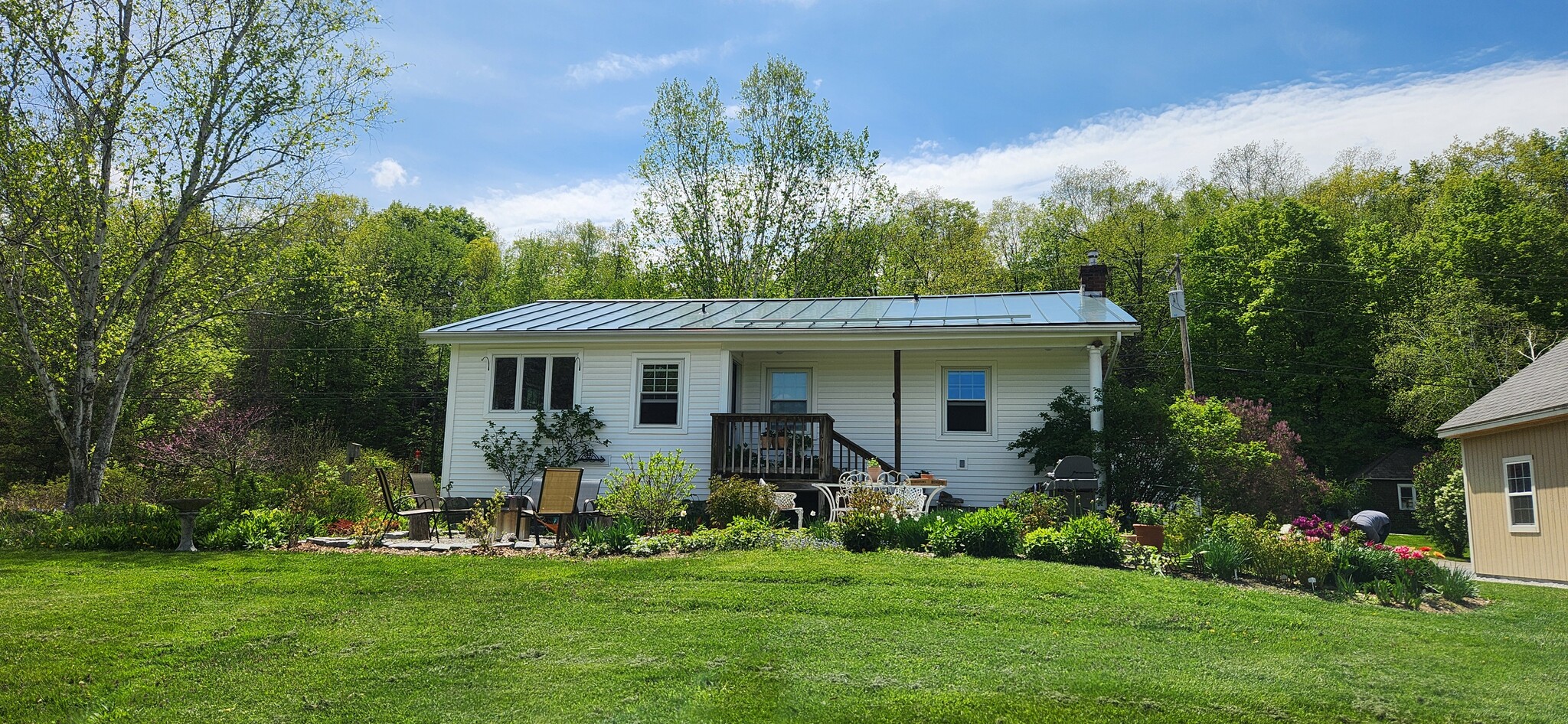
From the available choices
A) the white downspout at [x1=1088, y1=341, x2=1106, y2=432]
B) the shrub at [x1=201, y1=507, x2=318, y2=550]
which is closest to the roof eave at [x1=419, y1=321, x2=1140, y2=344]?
the white downspout at [x1=1088, y1=341, x2=1106, y2=432]

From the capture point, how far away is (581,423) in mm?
14617

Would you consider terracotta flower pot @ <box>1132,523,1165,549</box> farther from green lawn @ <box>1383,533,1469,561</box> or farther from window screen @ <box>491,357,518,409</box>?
green lawn @ <box>1383,533,1469,561</box>

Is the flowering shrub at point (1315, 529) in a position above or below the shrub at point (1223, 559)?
above

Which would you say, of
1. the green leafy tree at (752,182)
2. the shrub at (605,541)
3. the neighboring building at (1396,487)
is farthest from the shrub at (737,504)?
the neighboring building at (1396,487)

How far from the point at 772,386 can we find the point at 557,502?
6109mm

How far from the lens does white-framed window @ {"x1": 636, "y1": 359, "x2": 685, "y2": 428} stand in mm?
14680

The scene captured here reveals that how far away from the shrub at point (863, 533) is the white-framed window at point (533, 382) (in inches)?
277

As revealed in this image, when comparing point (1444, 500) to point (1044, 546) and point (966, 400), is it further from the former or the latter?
point (1044, 546)

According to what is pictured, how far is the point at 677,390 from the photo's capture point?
14.8 metres

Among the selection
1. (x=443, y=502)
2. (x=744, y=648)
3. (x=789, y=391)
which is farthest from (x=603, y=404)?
(x=744, y=648)

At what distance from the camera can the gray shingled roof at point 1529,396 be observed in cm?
1322

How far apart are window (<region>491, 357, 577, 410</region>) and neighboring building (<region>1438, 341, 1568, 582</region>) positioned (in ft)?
46.9

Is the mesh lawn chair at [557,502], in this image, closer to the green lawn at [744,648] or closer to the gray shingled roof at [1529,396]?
the green lawn at [744,648]

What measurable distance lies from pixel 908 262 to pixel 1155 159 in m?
11.3
